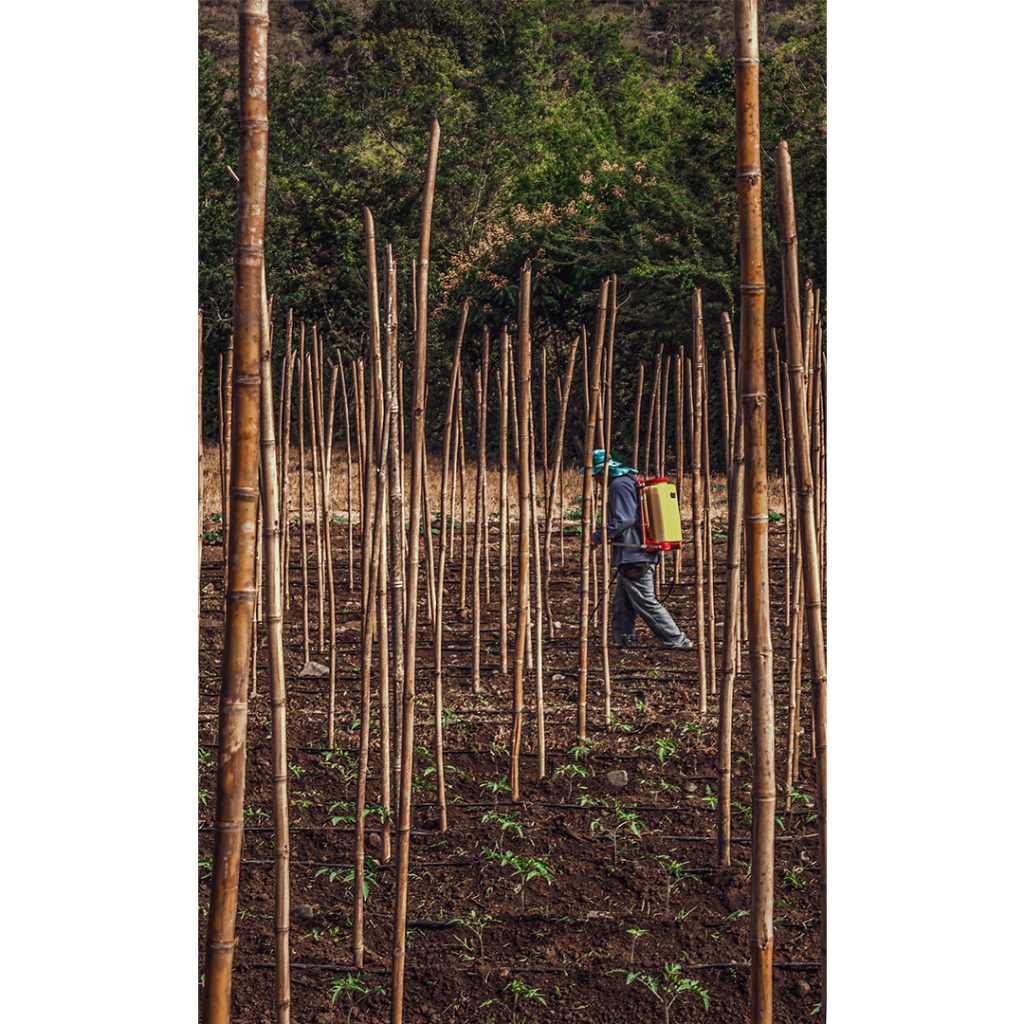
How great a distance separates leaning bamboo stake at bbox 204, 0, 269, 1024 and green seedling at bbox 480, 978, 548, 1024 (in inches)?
39.2

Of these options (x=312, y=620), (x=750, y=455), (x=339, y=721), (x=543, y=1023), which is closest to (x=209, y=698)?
(x=339, y=721)

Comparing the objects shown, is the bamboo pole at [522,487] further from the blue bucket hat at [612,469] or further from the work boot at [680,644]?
the work boot at [680,644]

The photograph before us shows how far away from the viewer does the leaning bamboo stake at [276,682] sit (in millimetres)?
1525

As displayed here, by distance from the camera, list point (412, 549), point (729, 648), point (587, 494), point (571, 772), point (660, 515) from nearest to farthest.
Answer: point (412, 549) → point (729, 648) → point (571, 772) → point (587, 494) → point (660, 515)

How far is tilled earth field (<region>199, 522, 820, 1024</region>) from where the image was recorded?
2150 mm

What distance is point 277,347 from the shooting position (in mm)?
7324

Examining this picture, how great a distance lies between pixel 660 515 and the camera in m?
4.09

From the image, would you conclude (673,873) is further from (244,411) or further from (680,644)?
(680,644)

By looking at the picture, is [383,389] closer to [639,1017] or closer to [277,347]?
[639,1017]

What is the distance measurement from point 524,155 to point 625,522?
15.0 feet

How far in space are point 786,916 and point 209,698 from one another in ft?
6.06

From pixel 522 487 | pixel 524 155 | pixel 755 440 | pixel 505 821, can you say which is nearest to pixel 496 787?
pixel 505 821

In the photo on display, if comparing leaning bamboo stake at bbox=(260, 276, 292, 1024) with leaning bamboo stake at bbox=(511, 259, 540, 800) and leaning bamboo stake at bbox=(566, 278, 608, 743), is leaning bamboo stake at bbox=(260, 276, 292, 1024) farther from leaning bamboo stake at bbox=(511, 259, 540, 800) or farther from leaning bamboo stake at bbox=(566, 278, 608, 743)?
leaning bamboo stake at bbox=(566, 278, 608, 743)

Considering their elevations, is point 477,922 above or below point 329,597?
below
